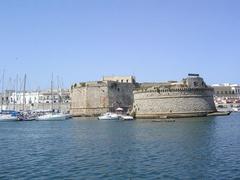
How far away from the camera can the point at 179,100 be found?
159 feet

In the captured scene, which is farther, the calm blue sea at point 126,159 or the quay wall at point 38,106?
the quay wall at point 38,106

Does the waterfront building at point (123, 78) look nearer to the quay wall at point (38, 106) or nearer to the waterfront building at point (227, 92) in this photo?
the quay wall at point (38, 106)

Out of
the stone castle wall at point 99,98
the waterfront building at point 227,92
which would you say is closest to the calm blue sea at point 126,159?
the stone castle wall at point 99,98

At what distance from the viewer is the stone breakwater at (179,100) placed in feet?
159

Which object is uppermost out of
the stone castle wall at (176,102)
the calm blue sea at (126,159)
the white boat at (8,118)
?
the stone castle wall at (176,102)

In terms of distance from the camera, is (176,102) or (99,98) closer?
(176,102)

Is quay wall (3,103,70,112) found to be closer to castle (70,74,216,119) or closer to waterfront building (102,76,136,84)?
waterfront building (102,76,136,84)

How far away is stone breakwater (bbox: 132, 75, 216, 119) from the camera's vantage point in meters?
48.4

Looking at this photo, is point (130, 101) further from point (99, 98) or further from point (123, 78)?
point (123, 78)

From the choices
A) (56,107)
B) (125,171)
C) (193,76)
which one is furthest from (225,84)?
(125,171)

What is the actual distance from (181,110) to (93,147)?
27234 mm

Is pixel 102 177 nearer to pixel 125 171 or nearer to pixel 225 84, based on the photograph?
pixel 125 171

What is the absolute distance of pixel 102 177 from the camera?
1434cm

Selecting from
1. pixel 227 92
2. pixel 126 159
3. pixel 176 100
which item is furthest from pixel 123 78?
pixel 126 159
